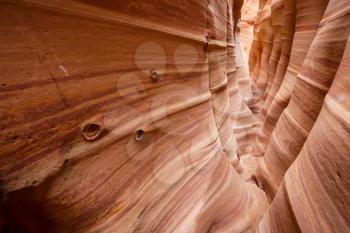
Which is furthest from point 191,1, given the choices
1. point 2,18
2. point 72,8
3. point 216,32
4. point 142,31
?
point 2,18

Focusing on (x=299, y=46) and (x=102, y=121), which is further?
(x=299, y=46)

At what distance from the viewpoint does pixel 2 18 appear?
0.37 metres

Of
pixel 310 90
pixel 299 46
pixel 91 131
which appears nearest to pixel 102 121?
pixel 91 131

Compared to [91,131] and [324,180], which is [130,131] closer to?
[91,131]

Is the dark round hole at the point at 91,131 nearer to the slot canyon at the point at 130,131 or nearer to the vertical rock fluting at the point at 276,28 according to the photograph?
the slot canyon at the point at 130,131

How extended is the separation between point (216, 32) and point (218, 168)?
3.51 feet

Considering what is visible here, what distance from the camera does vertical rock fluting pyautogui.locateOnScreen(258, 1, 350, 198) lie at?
42.8 inches

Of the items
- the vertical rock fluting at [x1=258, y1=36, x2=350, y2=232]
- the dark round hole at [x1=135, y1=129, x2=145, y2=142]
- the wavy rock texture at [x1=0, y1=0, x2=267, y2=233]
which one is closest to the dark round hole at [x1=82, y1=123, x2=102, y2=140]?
the wavy rock texture at [x1=0, y1=0, x2=267, y2=233]

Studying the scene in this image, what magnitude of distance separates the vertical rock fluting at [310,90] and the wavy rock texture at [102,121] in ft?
2.84

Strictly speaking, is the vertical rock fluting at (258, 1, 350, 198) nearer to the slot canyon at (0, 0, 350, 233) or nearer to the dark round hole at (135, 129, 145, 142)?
the slot canyon at (0, 0, 350, 233)

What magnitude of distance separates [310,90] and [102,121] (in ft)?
4.82

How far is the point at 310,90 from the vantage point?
1328mm

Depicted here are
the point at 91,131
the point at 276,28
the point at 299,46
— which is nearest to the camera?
the point at 91,131

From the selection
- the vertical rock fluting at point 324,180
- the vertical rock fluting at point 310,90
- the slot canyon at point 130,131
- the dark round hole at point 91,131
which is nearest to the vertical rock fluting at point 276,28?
the vertical rock fluting at point 310,90
